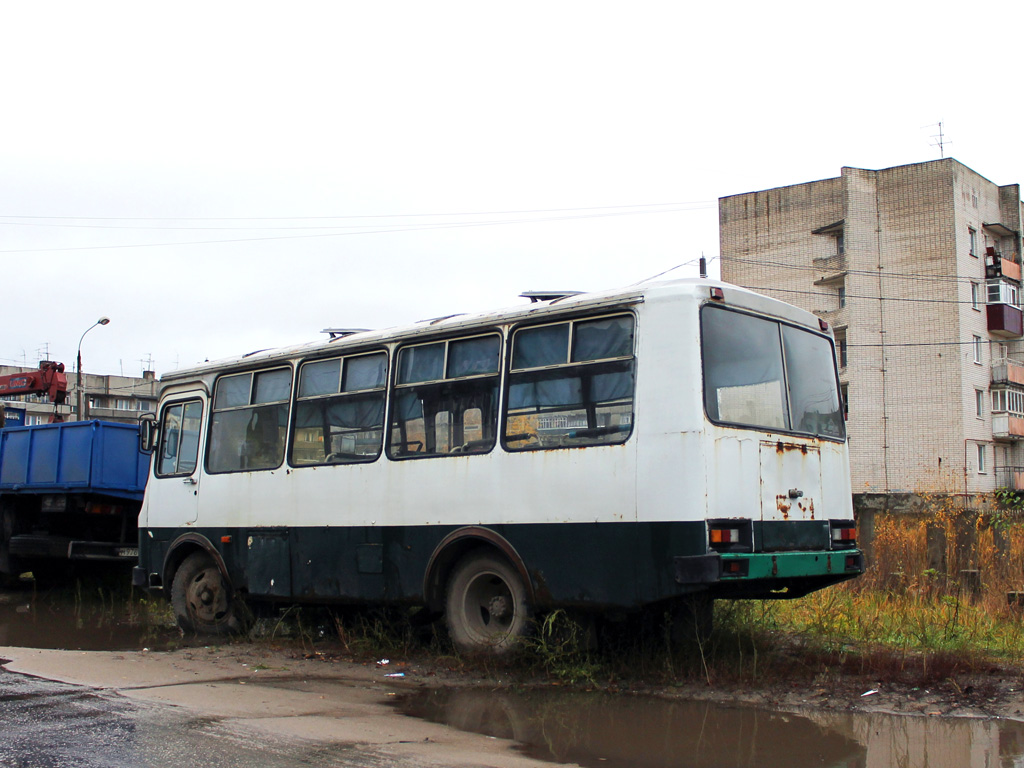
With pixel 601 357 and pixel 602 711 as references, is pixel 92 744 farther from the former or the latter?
pixel 601 357

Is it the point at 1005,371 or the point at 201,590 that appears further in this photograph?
the point at 1005,371

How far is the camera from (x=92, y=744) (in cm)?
562

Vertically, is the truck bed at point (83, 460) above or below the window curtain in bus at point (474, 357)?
below

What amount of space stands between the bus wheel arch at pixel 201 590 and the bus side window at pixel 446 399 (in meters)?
2.79

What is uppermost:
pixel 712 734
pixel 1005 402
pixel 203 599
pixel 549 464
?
pixel 1005 402

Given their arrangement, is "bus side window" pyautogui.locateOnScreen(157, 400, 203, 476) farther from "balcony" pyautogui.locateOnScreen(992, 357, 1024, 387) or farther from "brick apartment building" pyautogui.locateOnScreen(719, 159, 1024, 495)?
"balcony" pyautogui.locateOnScreen(992, 357, 1024, 387)

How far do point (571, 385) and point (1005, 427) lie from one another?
1566 inches

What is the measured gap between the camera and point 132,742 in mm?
5668

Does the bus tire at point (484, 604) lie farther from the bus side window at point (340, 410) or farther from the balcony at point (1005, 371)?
the balcony at point (1005, 371)

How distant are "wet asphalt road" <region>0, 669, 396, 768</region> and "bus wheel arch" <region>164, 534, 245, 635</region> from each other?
366cm

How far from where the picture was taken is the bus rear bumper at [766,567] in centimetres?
686

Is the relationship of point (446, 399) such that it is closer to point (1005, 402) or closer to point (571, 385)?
point (571, 385)

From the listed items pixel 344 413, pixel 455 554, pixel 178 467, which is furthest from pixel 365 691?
pixel 178 467

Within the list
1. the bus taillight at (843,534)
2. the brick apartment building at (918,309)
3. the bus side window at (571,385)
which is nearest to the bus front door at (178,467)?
the bus side window at (571,385)
